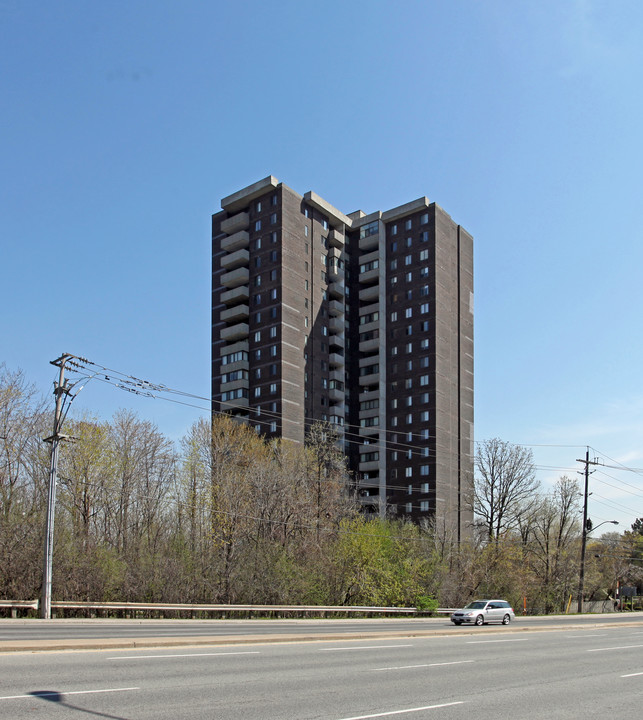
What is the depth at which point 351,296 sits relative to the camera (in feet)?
352

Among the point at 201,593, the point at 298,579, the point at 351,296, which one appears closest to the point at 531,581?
the point at 298,579

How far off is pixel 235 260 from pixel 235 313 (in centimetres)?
723

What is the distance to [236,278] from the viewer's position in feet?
310

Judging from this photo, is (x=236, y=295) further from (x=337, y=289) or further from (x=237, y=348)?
(x=337, y=289)

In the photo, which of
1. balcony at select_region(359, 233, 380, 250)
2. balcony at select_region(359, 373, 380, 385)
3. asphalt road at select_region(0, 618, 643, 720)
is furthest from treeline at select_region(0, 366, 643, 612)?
balcony at select_region(359, 233, 380, 250)

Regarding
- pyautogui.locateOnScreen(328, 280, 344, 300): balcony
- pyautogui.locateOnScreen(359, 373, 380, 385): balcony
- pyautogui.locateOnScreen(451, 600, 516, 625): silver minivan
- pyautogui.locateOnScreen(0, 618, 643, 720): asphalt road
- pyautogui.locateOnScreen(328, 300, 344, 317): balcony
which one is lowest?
pyautogui.locateOnScreen(451, 600, 516, 625): silver minivan

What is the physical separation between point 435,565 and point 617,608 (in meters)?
41.3

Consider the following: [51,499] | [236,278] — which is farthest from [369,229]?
[51,499]

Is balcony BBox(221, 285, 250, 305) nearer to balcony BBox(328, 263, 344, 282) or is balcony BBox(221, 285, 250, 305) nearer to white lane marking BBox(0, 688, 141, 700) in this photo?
balcony BBox(328, 263, 344, 282)

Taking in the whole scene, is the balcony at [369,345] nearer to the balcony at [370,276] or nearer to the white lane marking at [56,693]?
the balcony at [370,276]

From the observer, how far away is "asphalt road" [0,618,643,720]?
391 inches

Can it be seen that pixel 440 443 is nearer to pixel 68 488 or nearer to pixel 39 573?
pixel 68 488

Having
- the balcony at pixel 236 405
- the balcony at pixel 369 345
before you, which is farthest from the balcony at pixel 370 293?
the balcony at pixel 236 405

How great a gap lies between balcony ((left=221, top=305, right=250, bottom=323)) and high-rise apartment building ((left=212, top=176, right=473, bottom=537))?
0.18 meters
